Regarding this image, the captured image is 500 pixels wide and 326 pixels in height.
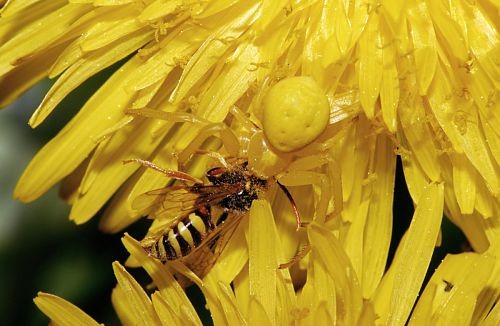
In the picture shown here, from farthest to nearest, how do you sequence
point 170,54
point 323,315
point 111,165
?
point 111,165 < point 170,54 < point 323,315

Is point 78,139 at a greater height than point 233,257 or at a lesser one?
greater

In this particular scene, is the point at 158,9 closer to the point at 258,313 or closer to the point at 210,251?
the point at 210,251

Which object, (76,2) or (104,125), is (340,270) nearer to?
(104,125)

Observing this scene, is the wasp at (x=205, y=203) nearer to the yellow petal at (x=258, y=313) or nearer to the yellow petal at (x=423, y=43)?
the yellow petal at (x=258, y=313)

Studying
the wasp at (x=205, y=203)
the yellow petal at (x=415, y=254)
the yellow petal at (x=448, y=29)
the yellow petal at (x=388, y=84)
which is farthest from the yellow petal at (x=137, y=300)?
the yellow petal at (x=448, y=29)

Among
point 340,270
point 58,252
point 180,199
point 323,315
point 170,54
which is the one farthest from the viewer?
point 58,252

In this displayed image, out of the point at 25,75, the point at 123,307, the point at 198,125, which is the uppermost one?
the point at 25,75

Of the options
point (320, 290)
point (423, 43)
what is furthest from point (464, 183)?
point (320, 290)
